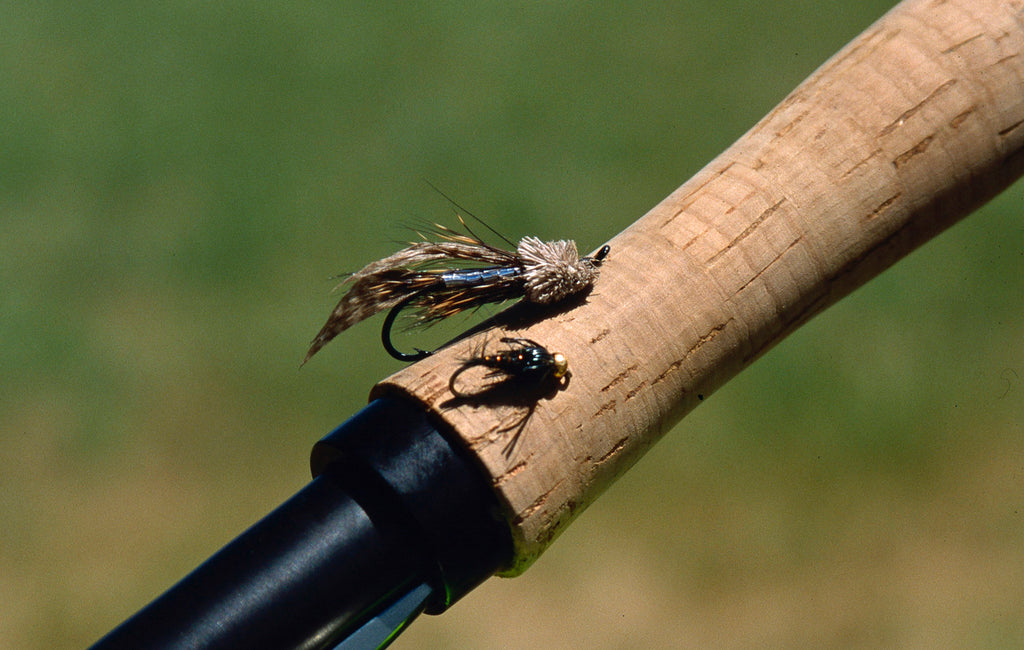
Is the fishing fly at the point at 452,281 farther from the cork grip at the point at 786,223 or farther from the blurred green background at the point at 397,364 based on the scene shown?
the blurred green background at the point at 397,364

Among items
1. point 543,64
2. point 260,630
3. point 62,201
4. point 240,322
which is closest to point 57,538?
point 240,322

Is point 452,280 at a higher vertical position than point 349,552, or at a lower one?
higher

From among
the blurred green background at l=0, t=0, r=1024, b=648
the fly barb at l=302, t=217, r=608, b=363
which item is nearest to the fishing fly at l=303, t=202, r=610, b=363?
the fly barb at l=302, t=217, r=608, b=363

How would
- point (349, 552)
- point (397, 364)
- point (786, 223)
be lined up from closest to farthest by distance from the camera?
point (349, 552) < point (786, 223) < point (397, 364)

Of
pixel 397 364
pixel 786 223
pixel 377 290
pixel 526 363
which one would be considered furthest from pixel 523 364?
pixel 397 364

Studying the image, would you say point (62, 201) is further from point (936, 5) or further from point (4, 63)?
point (936, 5)

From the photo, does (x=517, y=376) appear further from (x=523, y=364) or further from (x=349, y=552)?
(x=349, y=552)
